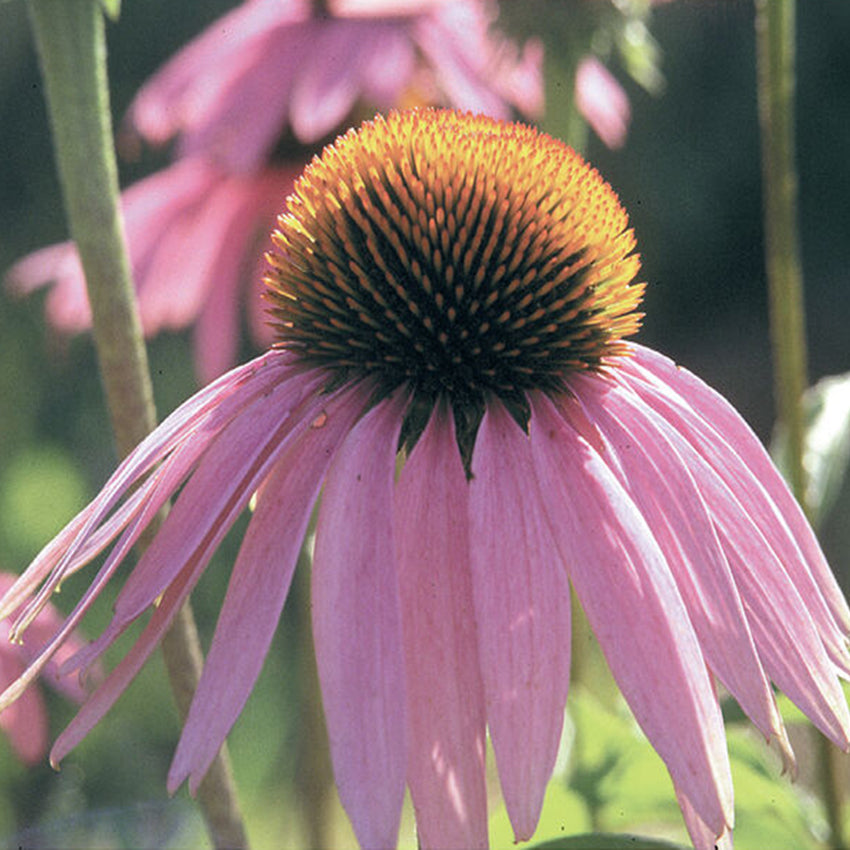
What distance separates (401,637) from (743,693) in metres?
0.11

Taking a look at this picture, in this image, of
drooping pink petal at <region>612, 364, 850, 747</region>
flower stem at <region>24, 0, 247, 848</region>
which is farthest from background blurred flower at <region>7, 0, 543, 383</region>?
drooping pink petal at <region>612, 364, 850, 747</region>

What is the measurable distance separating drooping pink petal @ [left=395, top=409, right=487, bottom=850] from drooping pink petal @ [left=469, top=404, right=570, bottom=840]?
0.05ft

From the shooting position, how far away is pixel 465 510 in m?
0.48

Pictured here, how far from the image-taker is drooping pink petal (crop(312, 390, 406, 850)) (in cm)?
40

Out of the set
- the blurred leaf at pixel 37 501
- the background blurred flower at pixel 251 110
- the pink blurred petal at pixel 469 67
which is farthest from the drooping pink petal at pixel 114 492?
the blurred leaf at pixel 37 501

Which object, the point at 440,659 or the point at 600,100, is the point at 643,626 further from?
the point at 600,100

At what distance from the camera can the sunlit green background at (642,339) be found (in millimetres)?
706

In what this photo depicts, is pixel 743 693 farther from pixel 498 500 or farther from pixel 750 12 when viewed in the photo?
pixel 750 12

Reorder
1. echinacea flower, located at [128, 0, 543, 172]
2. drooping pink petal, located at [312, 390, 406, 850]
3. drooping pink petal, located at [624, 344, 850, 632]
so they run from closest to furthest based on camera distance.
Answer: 1. drooping pink petal, located at [312, 390, 406, 850]
2. drooping pink petal, located at [624, 344, 850, 632]
3. echinacea flower, located at [128, 0, 543, 172]

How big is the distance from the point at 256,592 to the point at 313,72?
65 centimetres

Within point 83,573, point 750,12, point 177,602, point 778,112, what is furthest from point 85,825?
point 750,12

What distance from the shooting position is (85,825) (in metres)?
0.74

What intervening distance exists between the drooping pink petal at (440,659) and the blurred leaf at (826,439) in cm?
33

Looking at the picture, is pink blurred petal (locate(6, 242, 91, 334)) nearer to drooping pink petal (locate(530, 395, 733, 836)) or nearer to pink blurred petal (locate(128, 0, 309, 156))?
pink blurred petal (locate(128, 0, 309, 156))
